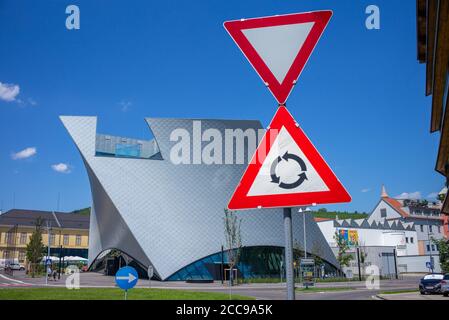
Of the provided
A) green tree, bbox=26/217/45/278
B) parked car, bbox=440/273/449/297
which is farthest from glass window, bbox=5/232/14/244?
parked car, bbox=440/273/449/297

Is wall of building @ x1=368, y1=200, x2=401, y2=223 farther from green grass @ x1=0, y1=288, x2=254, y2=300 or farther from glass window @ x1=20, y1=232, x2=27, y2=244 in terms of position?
glass window @ x1=20, y1=232, x2=27, y2=244

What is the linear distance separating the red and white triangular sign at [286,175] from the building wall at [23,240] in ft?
318

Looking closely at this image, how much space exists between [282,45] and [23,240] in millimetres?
106834

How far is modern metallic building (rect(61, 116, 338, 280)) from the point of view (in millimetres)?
51406

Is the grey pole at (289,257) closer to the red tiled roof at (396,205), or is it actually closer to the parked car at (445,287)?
the parked car at (445,287)

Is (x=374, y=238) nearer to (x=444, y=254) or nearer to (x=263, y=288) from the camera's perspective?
(x=444, y=254)

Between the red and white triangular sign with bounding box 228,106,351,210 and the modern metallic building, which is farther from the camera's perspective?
the modern metallic building

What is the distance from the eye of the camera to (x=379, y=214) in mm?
95625

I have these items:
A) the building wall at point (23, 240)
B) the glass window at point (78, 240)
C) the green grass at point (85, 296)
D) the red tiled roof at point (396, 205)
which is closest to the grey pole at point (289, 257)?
the green grass at point (85, 296)

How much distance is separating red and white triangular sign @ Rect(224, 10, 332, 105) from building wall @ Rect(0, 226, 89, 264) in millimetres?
96986

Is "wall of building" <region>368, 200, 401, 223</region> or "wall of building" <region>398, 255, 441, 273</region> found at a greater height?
"wall of building" <region>368, 200, 401, 223</region>

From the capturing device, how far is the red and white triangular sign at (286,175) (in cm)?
237

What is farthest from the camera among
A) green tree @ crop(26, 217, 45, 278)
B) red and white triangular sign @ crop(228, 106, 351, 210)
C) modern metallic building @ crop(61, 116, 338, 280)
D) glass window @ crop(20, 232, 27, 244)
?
glass window @ crop(20, 232, 27, 244)
